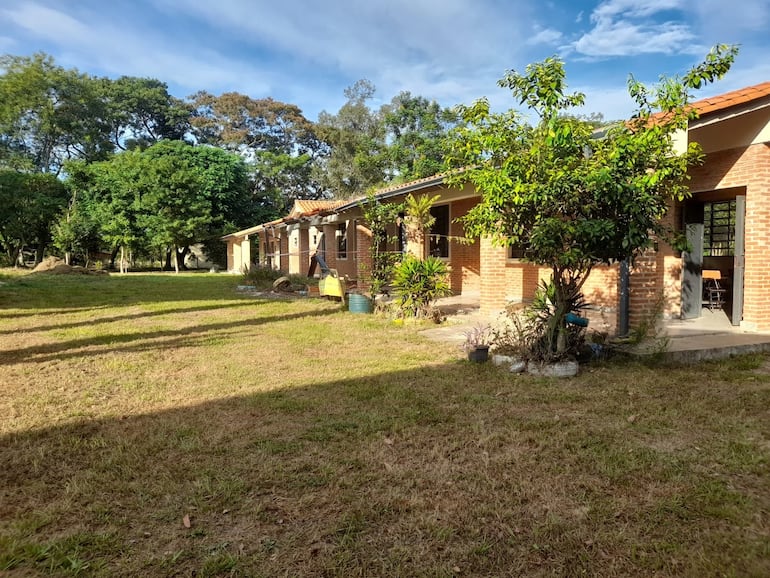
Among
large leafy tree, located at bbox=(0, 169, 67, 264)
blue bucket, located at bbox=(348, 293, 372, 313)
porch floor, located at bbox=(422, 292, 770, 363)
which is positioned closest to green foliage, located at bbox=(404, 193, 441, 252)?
blue bucket, located at bbox=(348, 293, 372, 313)

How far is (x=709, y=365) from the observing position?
5766mm

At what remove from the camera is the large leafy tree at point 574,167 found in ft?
15.5

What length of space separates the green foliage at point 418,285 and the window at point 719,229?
4800 mm

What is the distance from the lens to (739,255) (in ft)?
24.1

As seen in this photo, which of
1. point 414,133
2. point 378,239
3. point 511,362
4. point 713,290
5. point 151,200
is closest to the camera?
point 511,362

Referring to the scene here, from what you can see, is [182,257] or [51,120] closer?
[182,257]

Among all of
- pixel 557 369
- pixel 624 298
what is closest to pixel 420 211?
pixel 624 298

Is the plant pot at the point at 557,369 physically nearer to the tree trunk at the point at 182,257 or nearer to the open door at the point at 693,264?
the open door at the point at 693,264

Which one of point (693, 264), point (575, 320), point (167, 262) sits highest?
point (167, 262)

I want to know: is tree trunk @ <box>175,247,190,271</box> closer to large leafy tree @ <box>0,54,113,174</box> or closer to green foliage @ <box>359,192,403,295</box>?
large leafy tree @ <box>0,54,113,174</box>

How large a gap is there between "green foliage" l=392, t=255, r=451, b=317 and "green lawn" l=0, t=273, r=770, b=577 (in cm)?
301

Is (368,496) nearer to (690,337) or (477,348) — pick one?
(477,348)

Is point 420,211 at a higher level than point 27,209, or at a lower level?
lower

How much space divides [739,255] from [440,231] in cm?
842
